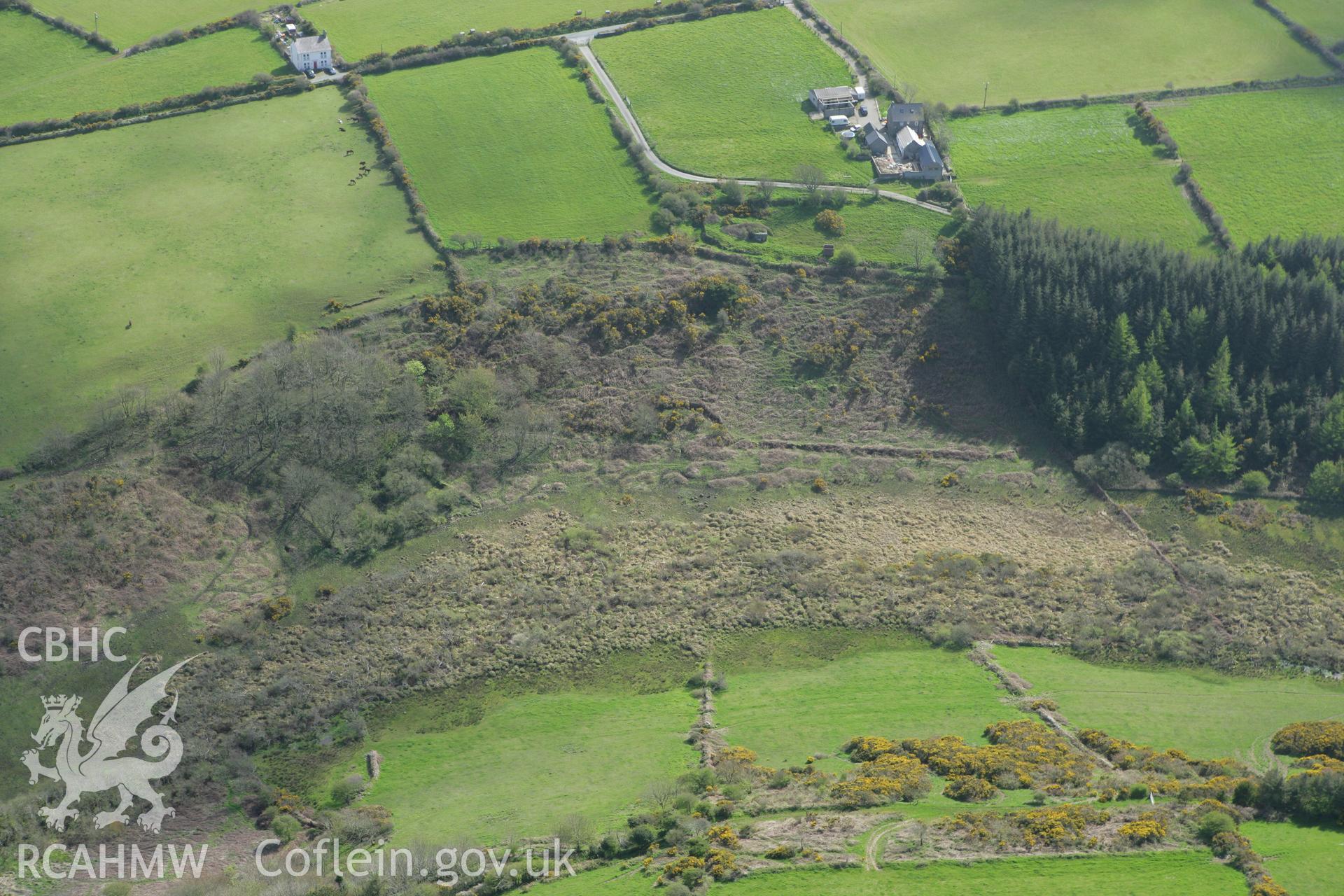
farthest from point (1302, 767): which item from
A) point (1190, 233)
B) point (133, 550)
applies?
point (133, 550)

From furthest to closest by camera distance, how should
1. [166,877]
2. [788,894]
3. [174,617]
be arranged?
[174,617] < [166,877] < [788,894]

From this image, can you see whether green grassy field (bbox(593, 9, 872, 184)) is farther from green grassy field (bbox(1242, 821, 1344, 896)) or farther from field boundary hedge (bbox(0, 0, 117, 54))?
green grassy field (bbox(1242, 821, 1344, 896))

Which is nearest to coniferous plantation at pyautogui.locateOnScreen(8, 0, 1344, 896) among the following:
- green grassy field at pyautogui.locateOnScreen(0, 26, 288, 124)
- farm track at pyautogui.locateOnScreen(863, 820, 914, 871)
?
farm track at pyautogui.locateOnScreen(863, 820, 914, 871)

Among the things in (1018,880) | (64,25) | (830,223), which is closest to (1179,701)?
(1018,880)

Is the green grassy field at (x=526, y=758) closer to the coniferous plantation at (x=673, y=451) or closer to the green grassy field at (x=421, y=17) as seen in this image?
the coniferous plantation at (x=673, y=451)

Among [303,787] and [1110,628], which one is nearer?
[303,787]

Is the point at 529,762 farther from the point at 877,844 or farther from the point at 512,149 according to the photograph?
the point at 512,149

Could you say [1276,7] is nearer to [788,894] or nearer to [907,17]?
[907,17]
